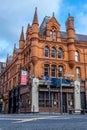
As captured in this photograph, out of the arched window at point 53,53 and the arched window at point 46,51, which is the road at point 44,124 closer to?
the arched window at point 46,51

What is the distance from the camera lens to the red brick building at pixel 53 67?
38094 millimetres

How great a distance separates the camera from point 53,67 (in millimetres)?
41469

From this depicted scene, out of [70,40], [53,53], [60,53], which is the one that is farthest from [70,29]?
[53,53]

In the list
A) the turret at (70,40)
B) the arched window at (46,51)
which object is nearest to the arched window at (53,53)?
the arched window at (46,51)

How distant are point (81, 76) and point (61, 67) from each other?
4498 millimetres

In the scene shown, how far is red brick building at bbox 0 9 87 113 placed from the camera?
38094 millimetres

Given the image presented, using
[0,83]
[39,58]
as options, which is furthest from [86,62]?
[0,83]

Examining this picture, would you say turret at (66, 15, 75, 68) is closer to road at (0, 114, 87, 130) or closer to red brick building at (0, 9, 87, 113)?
red brick building at (0, 9, 87, 113)

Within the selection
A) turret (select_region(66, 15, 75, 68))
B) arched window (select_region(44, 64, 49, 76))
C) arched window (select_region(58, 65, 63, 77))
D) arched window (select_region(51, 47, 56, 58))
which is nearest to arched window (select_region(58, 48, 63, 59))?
arched window (select_region(51, 47, 56, 58))

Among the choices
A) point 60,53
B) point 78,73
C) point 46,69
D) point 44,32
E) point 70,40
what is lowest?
point 78,73

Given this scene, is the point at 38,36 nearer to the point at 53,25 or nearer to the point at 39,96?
the point at 53,25

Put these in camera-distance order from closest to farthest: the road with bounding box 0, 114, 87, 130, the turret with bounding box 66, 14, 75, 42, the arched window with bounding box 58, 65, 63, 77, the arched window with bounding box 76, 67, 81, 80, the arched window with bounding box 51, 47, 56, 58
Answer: the road with bounding box 0, 114, 87, 130 < the arched window with bounding box 58, 65, 63, 77 < the arched window with bounding box 51, 47, 56, 58 < the arched window with bounding box 76, 67, 81, 80 < the turret with bounding box 66, 14, 75, 42

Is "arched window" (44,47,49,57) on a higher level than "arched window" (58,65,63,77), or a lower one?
higher

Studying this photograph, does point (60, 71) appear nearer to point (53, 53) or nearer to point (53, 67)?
point (53, 67)
